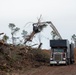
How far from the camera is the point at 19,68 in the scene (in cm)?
3145

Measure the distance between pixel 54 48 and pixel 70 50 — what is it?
4.85m

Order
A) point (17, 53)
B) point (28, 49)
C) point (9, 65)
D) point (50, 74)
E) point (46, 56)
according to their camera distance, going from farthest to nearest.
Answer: point (46, 56) → point (28, 49) → point (17, 53) → point (9, 65) → point (50, 74)

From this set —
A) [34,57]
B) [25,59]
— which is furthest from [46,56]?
[25,59]

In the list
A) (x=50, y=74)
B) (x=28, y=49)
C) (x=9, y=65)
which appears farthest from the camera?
(x=28, y=49)

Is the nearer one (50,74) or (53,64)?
(50,74)

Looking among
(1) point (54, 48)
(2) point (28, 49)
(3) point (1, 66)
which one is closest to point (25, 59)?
(2) point (28, 49)

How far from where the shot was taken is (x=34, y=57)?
39531mm

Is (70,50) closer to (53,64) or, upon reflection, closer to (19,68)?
(53,64)

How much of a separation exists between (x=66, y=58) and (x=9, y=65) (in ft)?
32.7

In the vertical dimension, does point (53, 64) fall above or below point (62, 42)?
below

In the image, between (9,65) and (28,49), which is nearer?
(9,65)

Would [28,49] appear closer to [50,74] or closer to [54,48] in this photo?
[54,48]

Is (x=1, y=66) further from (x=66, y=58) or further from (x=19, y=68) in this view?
(x=66, y=58)

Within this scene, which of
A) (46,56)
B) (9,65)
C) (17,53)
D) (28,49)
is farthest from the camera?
(46,56)
